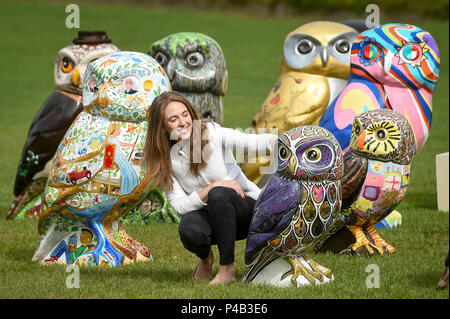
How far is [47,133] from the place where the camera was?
22.8 ft

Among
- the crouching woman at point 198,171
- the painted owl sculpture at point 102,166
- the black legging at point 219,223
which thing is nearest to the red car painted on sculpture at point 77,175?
the painted owl sculpture at point 102,166

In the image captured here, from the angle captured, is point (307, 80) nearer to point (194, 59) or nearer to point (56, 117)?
point (194, 59)

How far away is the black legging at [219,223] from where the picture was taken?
452cm

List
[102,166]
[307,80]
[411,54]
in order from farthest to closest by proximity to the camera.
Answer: [307,80], [411,54], [102,166]

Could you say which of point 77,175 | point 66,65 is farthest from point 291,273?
point 66,65

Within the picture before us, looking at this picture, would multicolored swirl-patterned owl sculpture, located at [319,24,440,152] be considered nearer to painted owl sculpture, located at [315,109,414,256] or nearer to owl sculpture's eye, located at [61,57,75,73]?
painted owl sculpture, located at [315,109,414,256]

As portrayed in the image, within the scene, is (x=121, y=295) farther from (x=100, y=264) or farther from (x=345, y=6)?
(x=345, y=6)

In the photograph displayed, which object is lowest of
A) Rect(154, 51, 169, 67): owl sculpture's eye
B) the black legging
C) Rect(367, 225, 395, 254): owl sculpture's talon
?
Rect(367, 225, 395, 254): owl sculpture's talon

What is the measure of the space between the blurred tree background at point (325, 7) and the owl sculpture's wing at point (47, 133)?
1588 centimetres

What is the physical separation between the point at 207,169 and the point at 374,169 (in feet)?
3.90

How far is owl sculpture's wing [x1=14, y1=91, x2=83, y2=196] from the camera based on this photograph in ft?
22.6

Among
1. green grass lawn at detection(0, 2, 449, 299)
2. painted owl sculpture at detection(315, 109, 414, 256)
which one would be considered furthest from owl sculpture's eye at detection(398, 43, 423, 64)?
green grass lawn at detection(0, 2, 449, 299)

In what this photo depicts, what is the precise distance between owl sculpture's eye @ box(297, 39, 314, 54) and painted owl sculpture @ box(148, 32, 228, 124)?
71 cm

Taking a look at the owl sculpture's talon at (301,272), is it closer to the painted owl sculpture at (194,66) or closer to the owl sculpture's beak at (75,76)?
the painted owl sculpture at (194,66)
